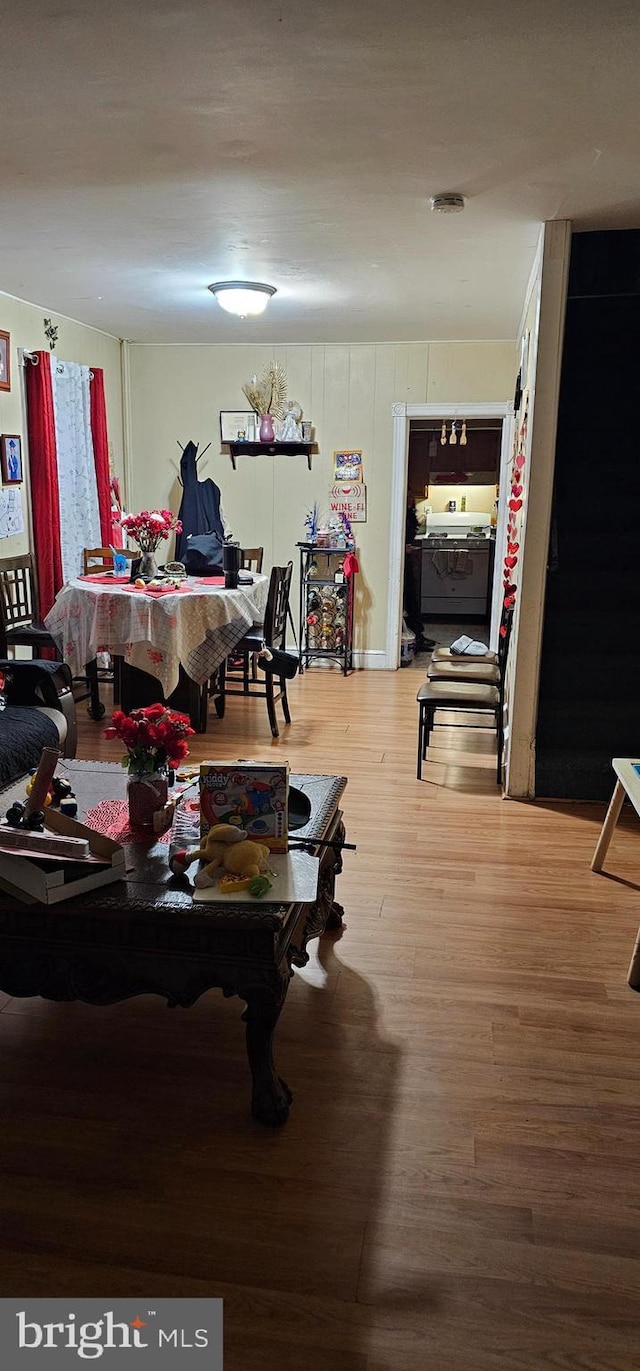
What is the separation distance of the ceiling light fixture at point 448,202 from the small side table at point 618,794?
6.89 ft

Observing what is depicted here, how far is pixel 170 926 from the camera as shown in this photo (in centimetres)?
199

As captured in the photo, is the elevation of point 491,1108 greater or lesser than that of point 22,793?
lesser

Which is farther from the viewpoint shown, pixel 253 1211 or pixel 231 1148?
pixel 231 1148

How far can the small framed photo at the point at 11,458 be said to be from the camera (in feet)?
17.6

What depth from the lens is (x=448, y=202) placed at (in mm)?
3289

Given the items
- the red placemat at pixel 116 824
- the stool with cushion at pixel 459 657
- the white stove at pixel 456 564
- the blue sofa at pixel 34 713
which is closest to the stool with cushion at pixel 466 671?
the stool with cushion at pixel 459 657

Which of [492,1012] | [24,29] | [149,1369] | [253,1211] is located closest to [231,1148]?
[253,1211]

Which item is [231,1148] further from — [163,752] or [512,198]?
[512,198]

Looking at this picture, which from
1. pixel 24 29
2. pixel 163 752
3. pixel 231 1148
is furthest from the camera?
pixel 163 752

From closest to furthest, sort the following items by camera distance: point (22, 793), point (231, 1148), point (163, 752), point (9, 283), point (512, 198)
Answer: point (231, 1148) < point (163, 752) < point (22, 793) < point (512, 198) < point (9, 283)

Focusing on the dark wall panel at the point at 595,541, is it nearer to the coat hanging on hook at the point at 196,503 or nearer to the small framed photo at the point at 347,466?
the small framed photo at the point at 347,466

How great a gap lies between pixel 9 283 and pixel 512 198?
301cm

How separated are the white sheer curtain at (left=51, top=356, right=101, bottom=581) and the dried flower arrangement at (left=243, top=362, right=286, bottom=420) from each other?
4.07 feet

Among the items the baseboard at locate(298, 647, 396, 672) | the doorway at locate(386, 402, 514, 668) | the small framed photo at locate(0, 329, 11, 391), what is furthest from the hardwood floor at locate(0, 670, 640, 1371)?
the doorway at locate(386, 402, 514, 668)
